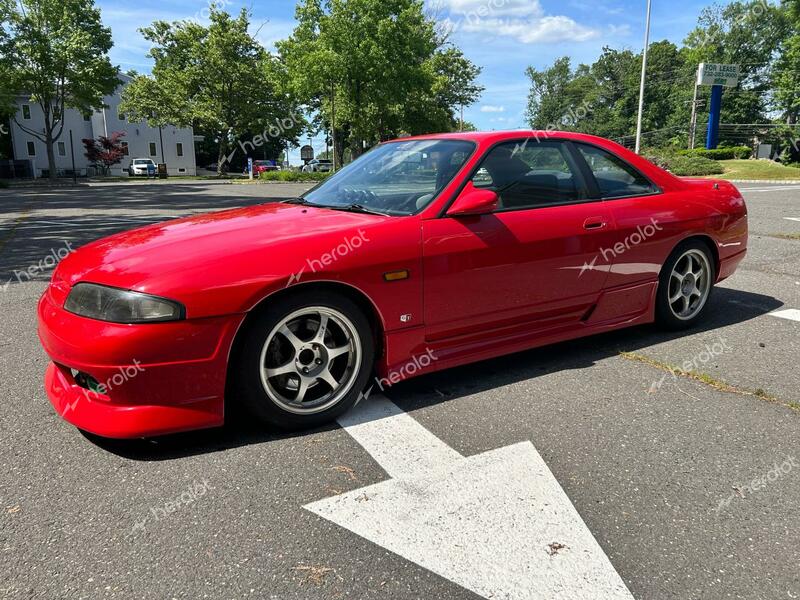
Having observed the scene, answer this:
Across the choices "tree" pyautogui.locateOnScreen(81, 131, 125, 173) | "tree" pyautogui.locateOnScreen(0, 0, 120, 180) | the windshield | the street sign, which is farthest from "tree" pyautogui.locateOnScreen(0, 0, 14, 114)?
the street sign

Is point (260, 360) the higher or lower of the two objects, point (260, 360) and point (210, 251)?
the lower

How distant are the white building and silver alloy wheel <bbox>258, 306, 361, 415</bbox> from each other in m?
52.3

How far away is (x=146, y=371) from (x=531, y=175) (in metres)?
2.53

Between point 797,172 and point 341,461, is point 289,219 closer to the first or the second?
point 341,461

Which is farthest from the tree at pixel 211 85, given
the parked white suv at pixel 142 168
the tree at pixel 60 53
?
the tree at pixel 60 53

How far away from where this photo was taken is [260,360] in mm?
2820

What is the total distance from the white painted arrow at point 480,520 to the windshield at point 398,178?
4.45ft

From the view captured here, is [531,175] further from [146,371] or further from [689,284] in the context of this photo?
[146,371]

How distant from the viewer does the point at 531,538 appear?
2.17 m

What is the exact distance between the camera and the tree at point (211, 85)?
153 ft

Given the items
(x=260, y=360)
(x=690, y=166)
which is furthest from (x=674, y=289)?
(x=690, y=166)

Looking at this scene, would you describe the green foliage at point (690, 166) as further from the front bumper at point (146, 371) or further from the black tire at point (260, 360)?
the front bumper at point (146, 371)

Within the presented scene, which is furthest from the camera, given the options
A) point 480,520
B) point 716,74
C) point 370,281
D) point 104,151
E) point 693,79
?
point 693,79

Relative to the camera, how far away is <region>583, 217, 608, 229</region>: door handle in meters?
3.85
